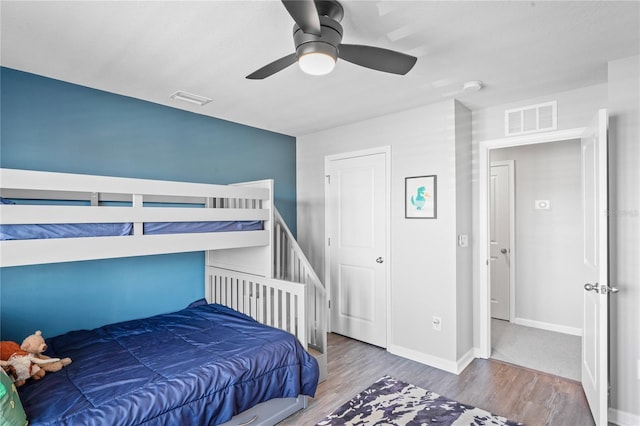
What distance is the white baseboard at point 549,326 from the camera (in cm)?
389

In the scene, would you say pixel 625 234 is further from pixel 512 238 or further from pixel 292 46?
pixel 292 46

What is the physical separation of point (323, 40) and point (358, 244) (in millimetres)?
2529

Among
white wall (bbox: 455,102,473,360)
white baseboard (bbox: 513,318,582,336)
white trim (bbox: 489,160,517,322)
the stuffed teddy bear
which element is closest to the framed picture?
white wall (bbox: 455,102,473,360)

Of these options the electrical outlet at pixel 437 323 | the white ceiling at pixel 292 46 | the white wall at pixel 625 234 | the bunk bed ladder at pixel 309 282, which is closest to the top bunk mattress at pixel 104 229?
the bunk bed ladder at pixel 309 282

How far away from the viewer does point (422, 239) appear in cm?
324

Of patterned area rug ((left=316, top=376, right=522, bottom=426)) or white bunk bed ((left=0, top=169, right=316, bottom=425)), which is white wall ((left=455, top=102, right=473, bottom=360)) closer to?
patterned area rug ((left=316, top=376, right=522, bottom=426))

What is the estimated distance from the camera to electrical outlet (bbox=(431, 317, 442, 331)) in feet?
10.2

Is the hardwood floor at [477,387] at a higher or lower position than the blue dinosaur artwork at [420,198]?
lower

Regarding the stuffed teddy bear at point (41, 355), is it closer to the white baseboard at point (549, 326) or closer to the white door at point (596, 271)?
the white door at point (596, 271)

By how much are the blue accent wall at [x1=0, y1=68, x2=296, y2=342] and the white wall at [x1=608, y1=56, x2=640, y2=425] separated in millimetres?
3308

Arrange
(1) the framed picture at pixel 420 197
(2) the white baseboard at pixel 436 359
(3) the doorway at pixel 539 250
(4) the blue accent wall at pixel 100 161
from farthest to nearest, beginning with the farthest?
(3) the doorway at pixel 539 250 → (1) the framed picture at pixel 420 197 → (2) the white baseboard at pixel 436 359 → (4) the blue accent wall at pixel 100 161

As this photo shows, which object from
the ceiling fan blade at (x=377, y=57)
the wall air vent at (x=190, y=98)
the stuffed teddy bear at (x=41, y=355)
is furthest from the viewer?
the wall air vent at (x=190, y=98)

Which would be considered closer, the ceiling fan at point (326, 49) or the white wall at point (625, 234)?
the ceiling fan at point (326, 49)

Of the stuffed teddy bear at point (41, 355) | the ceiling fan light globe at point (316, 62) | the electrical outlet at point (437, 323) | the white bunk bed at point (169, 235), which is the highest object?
the ceiling fan light globe at point (316, 62)
